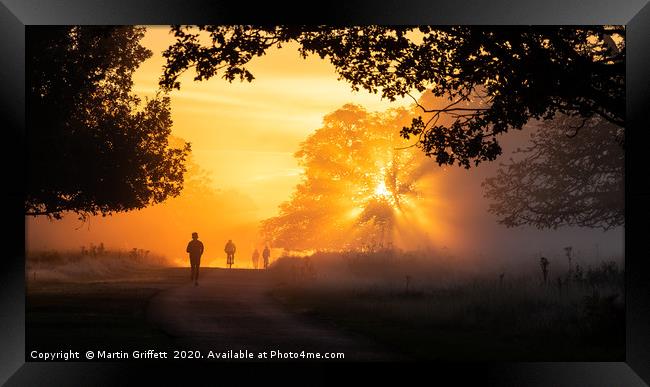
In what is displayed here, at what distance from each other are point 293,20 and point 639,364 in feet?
24.9

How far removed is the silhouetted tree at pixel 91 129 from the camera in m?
21.0

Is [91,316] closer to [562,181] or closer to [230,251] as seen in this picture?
[230,251]

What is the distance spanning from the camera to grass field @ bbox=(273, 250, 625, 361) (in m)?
16.0

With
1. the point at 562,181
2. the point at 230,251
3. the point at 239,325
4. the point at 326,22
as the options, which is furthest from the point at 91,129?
the point at 562,181

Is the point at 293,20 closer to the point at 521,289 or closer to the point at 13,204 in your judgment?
the point at 13,204

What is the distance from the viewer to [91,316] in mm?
16688

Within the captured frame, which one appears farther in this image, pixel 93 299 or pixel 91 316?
pixel 93 299

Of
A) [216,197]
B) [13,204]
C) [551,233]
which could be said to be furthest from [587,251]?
[13,204]

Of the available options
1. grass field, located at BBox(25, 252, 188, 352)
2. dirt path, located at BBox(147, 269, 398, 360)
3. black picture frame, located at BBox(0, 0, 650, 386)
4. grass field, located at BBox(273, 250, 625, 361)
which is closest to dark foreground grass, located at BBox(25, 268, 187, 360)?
grass field, located at BBox(25, 252, 188, 352)

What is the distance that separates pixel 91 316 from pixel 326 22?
659 centimetres

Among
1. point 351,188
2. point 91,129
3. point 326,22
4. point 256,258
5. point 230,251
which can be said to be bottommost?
point 256,258

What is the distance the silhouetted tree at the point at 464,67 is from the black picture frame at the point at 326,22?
47.7 inches

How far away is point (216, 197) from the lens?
18453mm

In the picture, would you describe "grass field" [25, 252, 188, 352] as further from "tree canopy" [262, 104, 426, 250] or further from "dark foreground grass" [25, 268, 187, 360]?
"tree canopy" [262, 104, 426, 250]
